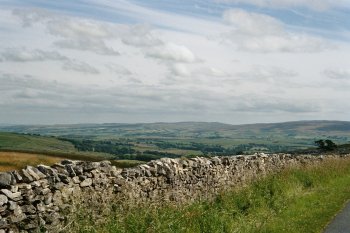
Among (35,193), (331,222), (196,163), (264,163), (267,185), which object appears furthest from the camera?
(264,163)

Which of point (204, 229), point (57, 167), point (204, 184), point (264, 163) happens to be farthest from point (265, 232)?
point (264, 163)

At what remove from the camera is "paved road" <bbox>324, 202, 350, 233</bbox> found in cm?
1448

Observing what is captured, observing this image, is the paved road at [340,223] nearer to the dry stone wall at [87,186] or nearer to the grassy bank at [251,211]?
the grassy bank at [251,211]

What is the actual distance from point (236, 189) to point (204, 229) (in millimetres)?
6341

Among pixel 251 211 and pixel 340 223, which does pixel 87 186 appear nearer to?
pixel 251 211

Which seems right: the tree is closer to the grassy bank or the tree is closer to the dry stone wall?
the grassy bank

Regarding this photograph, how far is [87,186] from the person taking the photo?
1173cm

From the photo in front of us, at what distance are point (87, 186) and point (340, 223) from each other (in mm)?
8858

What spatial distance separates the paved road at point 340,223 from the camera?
14477mm

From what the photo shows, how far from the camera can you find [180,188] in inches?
625

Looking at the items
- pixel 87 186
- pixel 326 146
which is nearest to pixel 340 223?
pixel 87 186

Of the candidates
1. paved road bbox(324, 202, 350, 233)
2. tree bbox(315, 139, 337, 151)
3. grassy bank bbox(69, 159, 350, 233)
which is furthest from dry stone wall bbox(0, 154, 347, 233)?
tree bbox(315, 139, 337, 151)

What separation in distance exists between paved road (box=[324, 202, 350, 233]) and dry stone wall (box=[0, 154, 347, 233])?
440 centimetres

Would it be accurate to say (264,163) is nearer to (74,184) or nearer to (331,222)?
(331,222)
